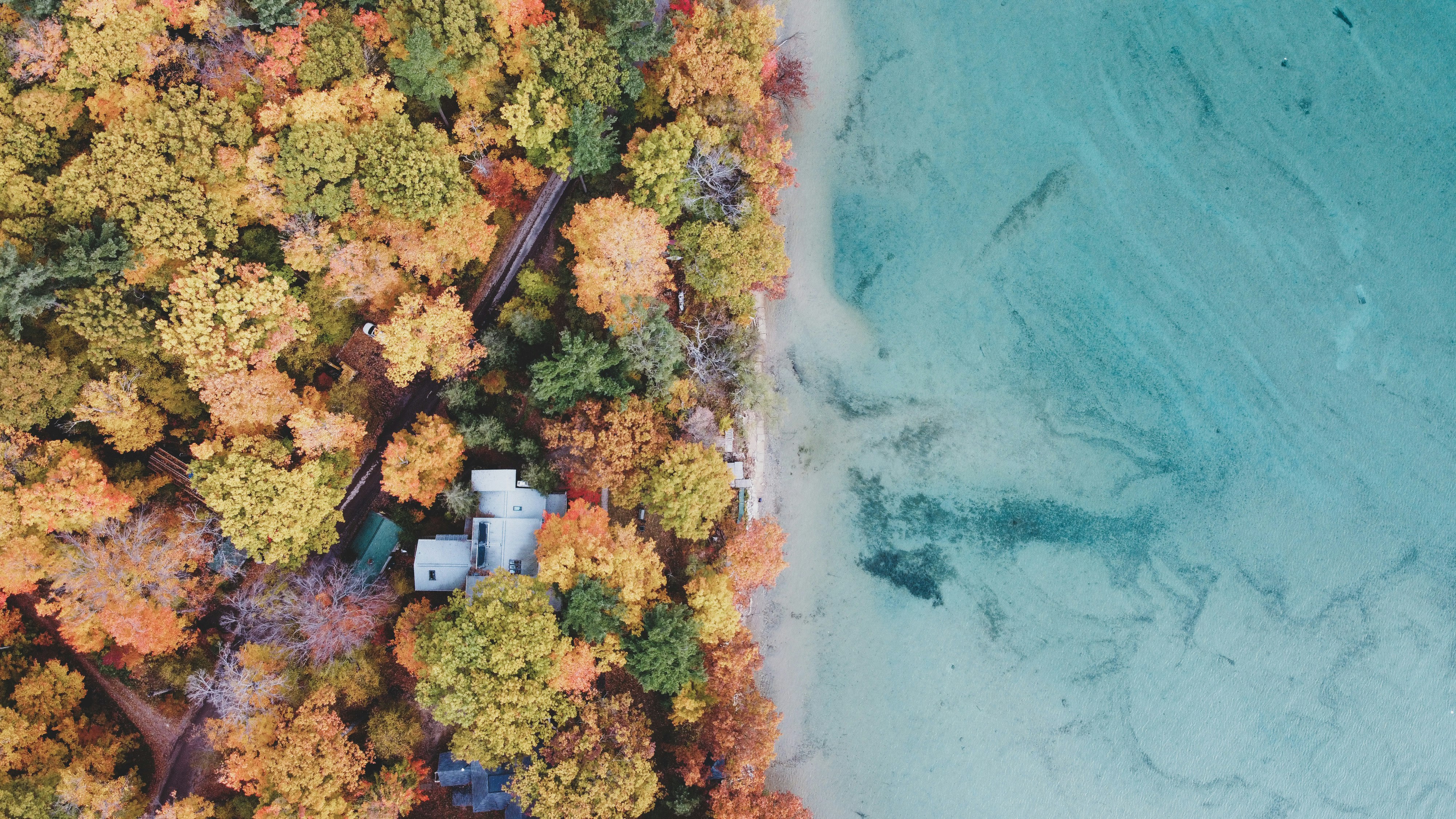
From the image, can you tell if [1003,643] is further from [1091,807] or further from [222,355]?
[222,355]

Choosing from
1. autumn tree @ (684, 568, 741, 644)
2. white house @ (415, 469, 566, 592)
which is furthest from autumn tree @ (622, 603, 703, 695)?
white house @ (415, 469, 566, 592)

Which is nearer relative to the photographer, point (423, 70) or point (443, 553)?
point (423, 70)

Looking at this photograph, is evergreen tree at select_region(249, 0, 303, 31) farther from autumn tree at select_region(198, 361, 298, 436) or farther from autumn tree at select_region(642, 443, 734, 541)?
autumn tree at select_region(642, 443, 734, 541)

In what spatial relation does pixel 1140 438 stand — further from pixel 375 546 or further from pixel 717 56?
pixel 375 546

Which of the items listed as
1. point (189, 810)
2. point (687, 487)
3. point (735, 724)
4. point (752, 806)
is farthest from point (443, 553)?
point (752, 806)

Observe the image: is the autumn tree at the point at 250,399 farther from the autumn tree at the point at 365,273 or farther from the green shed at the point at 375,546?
the green shed at the point at 375,546
